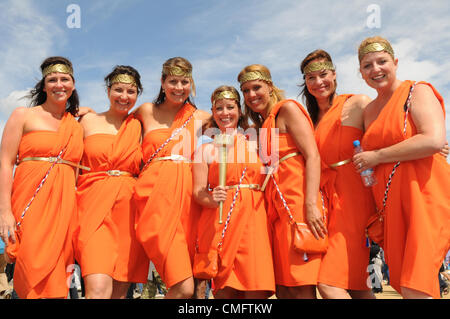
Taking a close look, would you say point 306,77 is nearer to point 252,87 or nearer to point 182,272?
point 252,87

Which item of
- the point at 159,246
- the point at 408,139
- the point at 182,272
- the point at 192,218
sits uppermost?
the point at 408,139

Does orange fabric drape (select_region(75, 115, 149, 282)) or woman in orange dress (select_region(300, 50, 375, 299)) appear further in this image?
orange fabric drape (select_region(75, 115, 149, 282))

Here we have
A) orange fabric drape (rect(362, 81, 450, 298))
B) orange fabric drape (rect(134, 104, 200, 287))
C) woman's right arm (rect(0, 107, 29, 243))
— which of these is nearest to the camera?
orange fabric drape (rect(362, 81, 450, 298))

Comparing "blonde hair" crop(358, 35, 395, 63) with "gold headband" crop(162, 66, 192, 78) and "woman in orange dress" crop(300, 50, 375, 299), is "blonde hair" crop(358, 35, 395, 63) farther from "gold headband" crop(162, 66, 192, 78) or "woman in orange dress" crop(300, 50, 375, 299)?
"gold headband" crop(162, 66, 192, 78)

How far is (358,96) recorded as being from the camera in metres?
4.58

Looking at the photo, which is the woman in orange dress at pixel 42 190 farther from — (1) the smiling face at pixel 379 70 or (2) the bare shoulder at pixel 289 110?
(1) the smiling face at pixel 379 70

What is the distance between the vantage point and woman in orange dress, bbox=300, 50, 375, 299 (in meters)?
4.00

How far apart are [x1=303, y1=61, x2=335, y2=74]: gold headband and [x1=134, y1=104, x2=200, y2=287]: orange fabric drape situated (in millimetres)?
1700

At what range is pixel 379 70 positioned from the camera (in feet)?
13.3

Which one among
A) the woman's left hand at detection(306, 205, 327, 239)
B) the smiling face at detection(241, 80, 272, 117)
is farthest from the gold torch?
the woman's left hand at detection(306, 205, 327, 239)

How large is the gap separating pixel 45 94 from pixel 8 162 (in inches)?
44.2

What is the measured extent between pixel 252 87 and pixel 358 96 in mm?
1276

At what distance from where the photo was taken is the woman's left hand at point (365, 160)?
3857 mm
